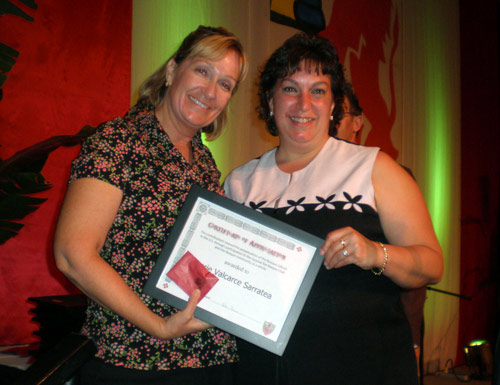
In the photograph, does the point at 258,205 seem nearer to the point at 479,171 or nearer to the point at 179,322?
the point at 179,322

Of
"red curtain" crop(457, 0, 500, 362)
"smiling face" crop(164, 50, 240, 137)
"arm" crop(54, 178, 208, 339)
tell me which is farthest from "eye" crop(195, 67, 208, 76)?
"red curtain" crop(457, 0, 500, 362)

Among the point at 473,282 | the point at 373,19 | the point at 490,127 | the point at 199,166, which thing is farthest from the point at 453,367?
the point at 199,166

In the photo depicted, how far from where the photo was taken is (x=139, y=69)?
3.20 m

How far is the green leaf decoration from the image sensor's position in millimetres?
1916

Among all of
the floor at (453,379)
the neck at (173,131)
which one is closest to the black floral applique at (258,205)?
the neck at (173,131)

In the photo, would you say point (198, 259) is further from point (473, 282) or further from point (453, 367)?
point (473, 282)

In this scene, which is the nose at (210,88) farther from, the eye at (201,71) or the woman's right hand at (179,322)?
the woman's right hand at (179,322)

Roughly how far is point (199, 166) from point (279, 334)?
2.10 feet

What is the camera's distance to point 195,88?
1.69 m

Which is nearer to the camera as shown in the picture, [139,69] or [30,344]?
[30,344]

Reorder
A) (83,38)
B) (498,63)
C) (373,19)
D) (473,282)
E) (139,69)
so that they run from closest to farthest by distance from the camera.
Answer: (83,38) → (139,69) → (373,19) → (473,282) → (498,63)

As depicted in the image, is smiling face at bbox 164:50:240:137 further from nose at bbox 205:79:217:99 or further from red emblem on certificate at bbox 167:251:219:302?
red emblem on certificate at bbox 167:251:219:302

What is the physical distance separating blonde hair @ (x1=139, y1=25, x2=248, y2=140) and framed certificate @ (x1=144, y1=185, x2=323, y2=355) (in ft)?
1.60

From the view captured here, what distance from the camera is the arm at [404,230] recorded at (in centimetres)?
157
